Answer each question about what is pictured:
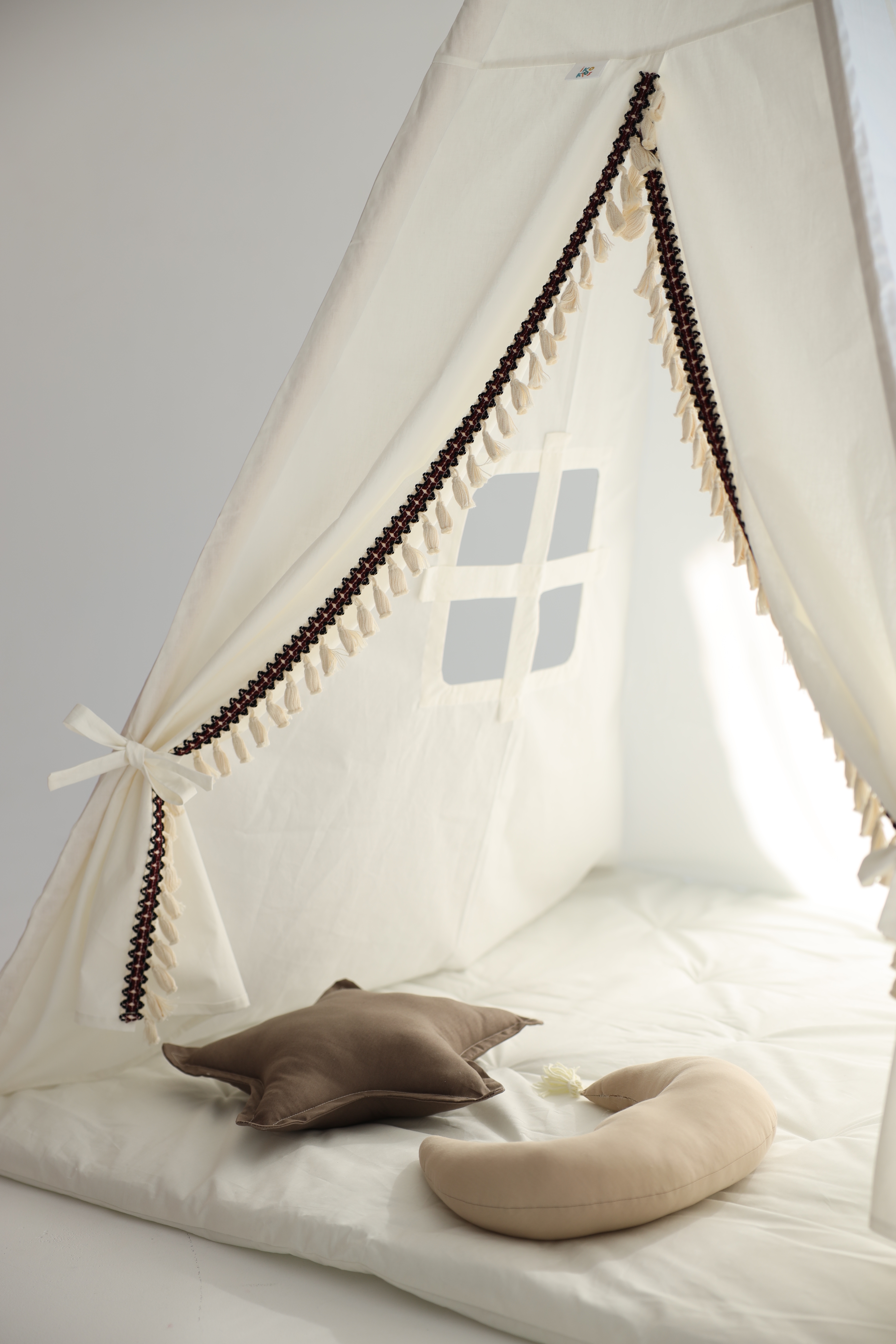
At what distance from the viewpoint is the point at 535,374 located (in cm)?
154

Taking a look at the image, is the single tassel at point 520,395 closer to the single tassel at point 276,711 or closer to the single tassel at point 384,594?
the single tassel at point 384,594

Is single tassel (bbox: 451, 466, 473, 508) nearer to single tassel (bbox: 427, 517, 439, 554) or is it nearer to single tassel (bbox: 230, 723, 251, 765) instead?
single tassel (bbox: 427, 517, 439, 554)

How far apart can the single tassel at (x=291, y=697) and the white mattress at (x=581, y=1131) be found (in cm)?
61

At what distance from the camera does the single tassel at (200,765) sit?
169 cm

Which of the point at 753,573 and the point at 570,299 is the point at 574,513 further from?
the point at 753,573

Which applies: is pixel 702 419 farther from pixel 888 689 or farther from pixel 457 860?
pixel 457 860

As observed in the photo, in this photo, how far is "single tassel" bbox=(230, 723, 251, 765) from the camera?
166 centimetres

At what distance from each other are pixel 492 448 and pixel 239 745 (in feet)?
1.88

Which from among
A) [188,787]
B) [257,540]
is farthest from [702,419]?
[188,787]

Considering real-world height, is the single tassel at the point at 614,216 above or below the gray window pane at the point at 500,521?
above

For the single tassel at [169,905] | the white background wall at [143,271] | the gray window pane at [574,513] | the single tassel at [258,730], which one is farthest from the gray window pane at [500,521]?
the white background wall at [143,271]

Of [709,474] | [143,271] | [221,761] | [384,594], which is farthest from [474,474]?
[143,271]

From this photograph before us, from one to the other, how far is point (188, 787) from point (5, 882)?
1.35m

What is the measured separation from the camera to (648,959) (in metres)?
2.33
